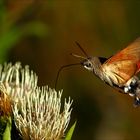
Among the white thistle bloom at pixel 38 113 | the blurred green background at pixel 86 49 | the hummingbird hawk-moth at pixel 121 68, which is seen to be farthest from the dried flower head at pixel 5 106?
the blurred green background at pixel 86 49

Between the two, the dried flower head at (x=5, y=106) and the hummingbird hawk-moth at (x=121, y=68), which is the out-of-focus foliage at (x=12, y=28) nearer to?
the dried flower head at (x=5, y=106)

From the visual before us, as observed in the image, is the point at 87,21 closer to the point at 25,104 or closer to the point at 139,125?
the point at 139,125

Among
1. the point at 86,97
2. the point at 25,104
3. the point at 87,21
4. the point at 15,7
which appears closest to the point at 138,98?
the point at 25,104

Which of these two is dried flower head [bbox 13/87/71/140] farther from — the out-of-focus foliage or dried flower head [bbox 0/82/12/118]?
the out-of-focus foliage

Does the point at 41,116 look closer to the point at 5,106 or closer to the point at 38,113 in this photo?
the point at 38,113

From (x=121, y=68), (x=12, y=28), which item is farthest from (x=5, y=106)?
(x=12, y=28)

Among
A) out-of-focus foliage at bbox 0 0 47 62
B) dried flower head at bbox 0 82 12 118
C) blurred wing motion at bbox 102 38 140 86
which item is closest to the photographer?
blurred wing motion at bbox 102 38 140 86

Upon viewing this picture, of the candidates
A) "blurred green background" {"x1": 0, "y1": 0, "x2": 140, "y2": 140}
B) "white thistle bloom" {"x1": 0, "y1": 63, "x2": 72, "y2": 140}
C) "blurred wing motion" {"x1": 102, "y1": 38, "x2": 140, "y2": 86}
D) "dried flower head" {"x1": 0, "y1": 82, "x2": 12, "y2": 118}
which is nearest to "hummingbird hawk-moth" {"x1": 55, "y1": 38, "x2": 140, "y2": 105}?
"blurred wing motion" {"x1": 102, "y1": 38, "x2": 140, "y2": 86}
